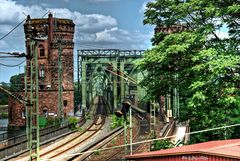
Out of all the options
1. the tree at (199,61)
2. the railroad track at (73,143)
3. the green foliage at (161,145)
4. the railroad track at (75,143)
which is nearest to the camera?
the tree at (199,61)

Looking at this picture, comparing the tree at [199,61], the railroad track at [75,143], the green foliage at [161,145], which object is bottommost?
the railroad track at [75,143]

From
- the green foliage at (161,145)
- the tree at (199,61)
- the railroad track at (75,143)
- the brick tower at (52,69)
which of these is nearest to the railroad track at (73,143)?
the railroad track at (75,143)

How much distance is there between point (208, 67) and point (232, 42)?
6.26ft

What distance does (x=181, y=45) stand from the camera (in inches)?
976

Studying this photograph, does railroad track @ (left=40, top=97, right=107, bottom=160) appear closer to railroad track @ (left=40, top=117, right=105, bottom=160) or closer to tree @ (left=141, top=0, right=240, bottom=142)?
railroad track @ (left=40, top=117, right=105, bottom=160)

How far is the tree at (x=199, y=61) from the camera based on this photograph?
23734 millimetres

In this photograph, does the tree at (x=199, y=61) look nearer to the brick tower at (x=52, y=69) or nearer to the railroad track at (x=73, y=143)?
the railroad track at (x=73, y=143)

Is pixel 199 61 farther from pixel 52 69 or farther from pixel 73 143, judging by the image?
pixel 52 69

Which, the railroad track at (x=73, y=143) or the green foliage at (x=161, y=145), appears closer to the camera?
the green foliage at (x=161, y=145)

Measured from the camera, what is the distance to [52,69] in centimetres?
7438

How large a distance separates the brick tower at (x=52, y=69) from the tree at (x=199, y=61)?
1753 inches

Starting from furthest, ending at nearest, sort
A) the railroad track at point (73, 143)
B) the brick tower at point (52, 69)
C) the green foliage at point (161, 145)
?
the brick tower at point (52, 69), the railroad track at point (73, 143), the green foliage at point (161, 145)

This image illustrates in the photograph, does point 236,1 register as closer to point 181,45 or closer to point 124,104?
point 181,45

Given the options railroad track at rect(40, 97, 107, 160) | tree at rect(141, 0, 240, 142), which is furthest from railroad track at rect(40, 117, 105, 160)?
tree at rect(141, 0, 240, 142)
